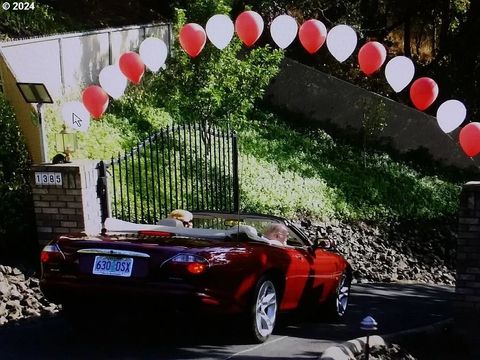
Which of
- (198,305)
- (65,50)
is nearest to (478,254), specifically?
(198,305)

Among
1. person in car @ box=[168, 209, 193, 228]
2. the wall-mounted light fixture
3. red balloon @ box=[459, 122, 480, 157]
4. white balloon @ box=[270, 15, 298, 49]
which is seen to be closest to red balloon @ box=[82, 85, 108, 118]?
the wall-mounted light fixture

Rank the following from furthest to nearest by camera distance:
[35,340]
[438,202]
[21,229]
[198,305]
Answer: [438,202] < [21,229] < [35,340] < [198,305]

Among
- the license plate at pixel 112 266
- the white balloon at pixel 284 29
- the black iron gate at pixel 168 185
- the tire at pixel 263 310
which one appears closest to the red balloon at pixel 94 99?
the black iron gate at pixel 168 185

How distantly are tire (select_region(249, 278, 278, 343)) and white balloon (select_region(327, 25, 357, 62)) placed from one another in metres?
5.14

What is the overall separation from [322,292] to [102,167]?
3.15 meters

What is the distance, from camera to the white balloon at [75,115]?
Answer: 10234mm

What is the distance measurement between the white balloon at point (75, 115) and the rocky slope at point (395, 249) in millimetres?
4828

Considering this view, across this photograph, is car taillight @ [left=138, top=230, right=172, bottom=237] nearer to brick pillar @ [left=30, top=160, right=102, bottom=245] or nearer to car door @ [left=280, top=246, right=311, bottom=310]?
car door @ [left=280, top=246, right=311, bottom=310]

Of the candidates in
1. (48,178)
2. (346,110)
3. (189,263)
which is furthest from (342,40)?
(346,110)

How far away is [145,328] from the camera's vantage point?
7301 millimetres

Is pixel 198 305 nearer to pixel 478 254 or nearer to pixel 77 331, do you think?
pixel 77 331

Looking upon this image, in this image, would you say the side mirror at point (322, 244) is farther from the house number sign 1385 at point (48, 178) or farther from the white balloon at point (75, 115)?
the white balloon at point (75, 115)

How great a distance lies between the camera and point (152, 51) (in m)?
11.0

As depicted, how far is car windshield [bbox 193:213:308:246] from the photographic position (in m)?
8.09
